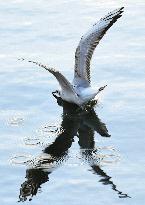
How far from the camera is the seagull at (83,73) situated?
16891mm

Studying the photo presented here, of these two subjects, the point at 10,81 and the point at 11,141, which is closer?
the point at 11,141

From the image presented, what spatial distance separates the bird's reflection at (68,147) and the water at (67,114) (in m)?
0.02

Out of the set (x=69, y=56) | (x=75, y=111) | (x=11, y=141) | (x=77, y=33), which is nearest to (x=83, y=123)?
(x=75, y=111)

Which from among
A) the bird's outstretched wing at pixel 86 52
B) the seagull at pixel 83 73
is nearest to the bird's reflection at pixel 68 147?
the seagull at pixel 83 73

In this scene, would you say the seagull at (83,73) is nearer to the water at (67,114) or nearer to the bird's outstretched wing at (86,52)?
the bird's outstretched wing at (86,52)

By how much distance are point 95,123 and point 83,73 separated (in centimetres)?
158

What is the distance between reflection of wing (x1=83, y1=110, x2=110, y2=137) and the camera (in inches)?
618

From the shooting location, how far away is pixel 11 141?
15273 mm

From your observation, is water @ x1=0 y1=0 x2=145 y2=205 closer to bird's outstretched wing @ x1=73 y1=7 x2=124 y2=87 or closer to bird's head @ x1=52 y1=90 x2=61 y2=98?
bird's head @ x1=52 y1=90 x2=61 y2=98

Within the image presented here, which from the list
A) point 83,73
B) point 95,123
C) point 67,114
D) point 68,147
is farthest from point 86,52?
point 68,147

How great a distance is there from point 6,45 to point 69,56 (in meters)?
1.48

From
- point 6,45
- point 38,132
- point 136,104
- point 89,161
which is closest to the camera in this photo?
point 89,161

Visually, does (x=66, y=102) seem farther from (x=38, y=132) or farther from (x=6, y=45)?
(x=6, y=45)

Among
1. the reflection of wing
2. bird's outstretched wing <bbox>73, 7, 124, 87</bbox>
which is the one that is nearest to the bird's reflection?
the reflection of wing
